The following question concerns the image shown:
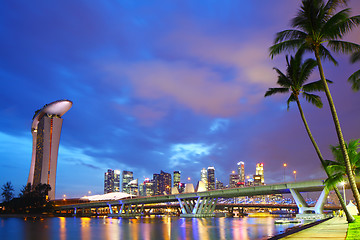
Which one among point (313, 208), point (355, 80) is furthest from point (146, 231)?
point (313, 208)

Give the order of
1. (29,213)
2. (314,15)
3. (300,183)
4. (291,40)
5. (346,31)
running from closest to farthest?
(346,31), (314,15), (291,40), (300,183), (29,213)

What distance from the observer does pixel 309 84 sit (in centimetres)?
3719

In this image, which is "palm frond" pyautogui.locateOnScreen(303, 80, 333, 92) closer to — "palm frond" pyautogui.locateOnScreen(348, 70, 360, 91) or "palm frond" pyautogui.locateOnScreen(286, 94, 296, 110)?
"palm frond" pyautogui.locateOnScreen(286, 94, 296, 110)

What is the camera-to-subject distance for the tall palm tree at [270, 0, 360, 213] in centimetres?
2502

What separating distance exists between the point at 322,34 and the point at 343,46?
194 centimetres

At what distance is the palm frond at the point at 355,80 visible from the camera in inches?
1086

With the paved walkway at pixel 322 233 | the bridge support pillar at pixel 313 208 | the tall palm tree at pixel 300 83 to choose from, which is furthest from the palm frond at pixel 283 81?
the bridge support pillar at pixel 313 208

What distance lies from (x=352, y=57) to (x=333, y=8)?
451cm

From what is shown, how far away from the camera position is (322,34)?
26.3 meters

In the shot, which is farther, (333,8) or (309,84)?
(309,84)

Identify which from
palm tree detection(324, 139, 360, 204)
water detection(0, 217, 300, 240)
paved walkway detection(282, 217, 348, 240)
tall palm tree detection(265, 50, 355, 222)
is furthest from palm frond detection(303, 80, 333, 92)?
water detection(0, 217, 300, 240)

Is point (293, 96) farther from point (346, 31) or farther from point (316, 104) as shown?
point (346, 31)

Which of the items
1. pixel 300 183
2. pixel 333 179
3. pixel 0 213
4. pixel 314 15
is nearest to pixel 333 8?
pixel 314 15

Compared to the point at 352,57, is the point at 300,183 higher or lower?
lower
